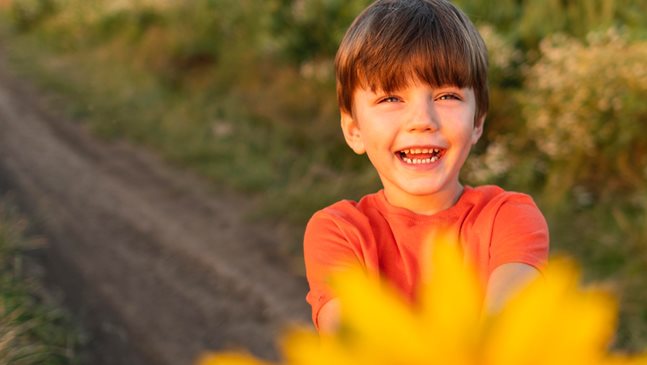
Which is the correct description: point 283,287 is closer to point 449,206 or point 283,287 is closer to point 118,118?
point 449,206

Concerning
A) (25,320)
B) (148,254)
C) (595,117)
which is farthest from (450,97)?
(148,254)

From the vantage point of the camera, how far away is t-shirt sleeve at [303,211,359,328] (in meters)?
1.43

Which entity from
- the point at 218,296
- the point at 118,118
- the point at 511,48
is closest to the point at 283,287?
the point at 218,296

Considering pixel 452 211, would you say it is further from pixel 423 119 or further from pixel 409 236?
pixel 423 119

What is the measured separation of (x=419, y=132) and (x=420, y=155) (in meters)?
0.08

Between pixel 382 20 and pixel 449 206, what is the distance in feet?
1.43

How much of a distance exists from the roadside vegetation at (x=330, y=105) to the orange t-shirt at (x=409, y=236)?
190 cm

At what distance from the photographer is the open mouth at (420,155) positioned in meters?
1.40

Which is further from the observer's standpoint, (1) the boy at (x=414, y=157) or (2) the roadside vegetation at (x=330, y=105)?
(2) the roadside vegetation at (x=330, y=105)

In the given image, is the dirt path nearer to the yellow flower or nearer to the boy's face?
the boy's face

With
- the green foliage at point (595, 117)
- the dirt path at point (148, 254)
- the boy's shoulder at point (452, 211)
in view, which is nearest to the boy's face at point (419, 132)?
the boy's shoulder at point (452, 211)

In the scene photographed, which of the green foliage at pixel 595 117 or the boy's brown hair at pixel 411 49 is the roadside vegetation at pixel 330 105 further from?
the boy's brown hair at pixel 411 49

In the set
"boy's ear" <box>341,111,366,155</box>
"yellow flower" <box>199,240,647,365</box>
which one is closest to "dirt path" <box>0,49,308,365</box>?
"boy's ear" <box>341,111,366,155</box>

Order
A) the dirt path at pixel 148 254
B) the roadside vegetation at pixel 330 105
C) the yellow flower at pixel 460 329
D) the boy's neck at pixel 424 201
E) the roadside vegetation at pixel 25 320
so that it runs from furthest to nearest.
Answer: the roadside vegetation at pixel 330 105
the dirt path at pixel 148 254
the roadside vegetation at pixel 25 320
the boy's neck at pixel 424 201
the yellow flower at pixel 460 329
